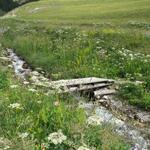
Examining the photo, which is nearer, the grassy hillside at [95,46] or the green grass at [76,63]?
the green grass at [76,63]

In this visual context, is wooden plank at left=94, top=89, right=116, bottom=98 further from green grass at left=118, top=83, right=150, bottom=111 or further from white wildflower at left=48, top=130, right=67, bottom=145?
white wildflower at left=48, top=130, right=67, bottom=145

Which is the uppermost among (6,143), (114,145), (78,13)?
(6,143)

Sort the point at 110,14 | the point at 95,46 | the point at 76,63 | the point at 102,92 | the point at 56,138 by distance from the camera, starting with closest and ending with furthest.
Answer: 1. the point at 56,138
2. the point at 102,92
3. the point at 76,63
4. the point at 95,46
5. the point at 110,14

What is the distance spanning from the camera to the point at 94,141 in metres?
9.66

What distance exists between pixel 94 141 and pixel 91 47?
53.7 ft

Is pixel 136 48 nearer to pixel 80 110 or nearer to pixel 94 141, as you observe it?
pixel 80 110

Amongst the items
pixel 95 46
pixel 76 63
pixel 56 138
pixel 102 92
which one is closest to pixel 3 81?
pixel 102 92

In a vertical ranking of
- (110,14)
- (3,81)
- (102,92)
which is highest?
(3,81)

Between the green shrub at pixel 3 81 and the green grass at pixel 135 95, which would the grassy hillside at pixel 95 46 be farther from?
the green shrub at pixel 3 81

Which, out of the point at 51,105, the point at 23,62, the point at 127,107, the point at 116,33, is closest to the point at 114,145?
the point at 51,105

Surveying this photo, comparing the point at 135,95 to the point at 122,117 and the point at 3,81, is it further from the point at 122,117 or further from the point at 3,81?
the point at 3,81

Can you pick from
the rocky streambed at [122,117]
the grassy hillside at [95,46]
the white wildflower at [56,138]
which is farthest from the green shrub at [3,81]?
→ the white wildflower at [56,138]

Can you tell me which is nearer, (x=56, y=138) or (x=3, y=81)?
(x=56, y=138)

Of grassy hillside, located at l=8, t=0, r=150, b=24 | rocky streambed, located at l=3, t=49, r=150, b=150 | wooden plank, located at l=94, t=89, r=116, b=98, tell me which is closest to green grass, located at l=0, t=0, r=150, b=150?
grassy hillside, located at l=8, t=0, r=150, b=24
